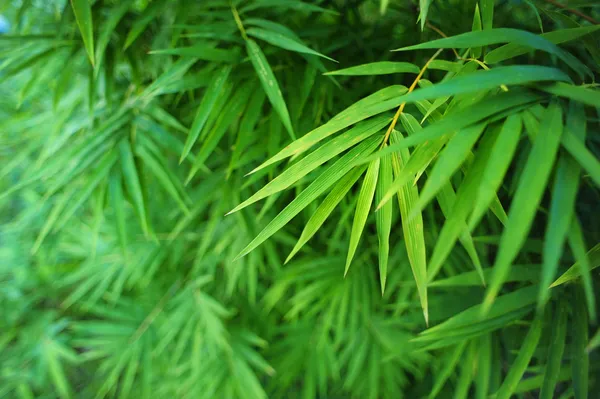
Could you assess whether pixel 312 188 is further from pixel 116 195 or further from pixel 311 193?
pixel 116 195

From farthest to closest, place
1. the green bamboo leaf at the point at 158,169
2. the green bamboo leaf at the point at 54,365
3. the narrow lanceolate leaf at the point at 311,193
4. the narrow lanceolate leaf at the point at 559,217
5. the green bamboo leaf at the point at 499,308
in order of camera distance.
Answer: the green bamboo leaf at the point at 54,365 → the green bamboo leaf at the point at 158,169 → the green bamboo leaf at the point at 499,308 → the narrow lanceolate leaf at the point at 311,193 → the narrow lanceolate leaf at the point at 559,217

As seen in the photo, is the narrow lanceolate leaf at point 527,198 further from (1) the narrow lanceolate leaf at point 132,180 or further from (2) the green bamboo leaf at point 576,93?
(1) the narrow lanceolate leaf at point 132,180

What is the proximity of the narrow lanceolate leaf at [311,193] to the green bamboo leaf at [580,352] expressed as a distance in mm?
271

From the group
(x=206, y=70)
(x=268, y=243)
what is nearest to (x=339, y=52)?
(x=206, y=70)

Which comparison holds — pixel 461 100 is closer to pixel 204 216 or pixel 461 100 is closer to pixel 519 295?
pixel 519 295

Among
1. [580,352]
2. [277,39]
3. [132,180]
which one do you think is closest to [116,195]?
[132,180]

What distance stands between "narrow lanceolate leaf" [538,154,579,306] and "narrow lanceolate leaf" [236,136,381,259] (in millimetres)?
138

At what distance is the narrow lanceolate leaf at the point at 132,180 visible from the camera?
0.55 metres

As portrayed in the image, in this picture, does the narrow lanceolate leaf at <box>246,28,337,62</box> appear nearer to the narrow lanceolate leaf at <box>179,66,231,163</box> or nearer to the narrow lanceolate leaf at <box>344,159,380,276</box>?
the narrow lanceolate leaf at <box>179,66,231,163</box>

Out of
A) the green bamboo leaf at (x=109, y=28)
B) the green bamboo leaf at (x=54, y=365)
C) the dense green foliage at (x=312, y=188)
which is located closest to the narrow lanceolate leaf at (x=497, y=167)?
the dense green foliage at (x=312, y=188)

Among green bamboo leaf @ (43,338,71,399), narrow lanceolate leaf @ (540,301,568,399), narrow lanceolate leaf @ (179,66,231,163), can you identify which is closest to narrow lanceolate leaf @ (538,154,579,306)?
narrow lanceolate leaf @ (540,301,568,399)

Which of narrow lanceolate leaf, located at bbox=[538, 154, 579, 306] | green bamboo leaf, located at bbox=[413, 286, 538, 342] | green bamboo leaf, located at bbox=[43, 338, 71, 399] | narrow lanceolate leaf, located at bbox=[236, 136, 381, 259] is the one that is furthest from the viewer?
green bamboo leaf, located at bbox=[43, 338, 71, 399]

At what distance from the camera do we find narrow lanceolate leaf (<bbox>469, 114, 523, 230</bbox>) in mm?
269

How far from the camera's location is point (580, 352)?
43 cm
